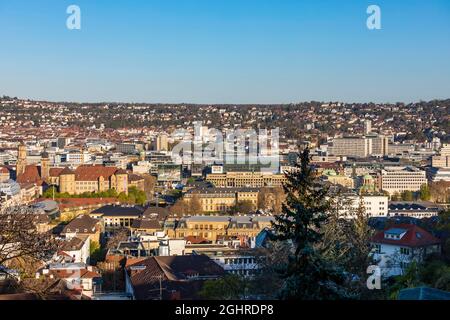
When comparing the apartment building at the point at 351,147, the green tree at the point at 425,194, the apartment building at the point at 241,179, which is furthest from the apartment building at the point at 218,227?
the apartment building at the point at 351,147

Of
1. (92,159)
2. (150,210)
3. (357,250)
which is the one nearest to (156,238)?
(150,210)

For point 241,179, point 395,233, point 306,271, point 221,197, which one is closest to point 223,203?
point 221,197

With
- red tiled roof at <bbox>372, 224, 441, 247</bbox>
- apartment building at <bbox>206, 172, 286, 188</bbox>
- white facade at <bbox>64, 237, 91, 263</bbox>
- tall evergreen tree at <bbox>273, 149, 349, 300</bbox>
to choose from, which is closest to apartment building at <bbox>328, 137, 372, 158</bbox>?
apartment building at <bbox>206, 172, 286, 188</bbox>

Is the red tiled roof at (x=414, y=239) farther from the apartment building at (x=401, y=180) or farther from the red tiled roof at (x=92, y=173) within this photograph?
the apartment building at (x=401, y=180)

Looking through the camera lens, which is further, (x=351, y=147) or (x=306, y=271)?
(x=351, y=147)

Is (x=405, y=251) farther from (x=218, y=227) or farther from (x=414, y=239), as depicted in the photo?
(x=218, y=227)

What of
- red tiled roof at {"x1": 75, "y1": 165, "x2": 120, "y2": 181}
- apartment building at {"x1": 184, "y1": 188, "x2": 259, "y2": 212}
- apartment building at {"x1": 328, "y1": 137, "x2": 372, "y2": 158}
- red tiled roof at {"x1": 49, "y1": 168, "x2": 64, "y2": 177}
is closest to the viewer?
apartment building at {"x1": 184, "y1": 188, "x2": 259, "y2": 212}

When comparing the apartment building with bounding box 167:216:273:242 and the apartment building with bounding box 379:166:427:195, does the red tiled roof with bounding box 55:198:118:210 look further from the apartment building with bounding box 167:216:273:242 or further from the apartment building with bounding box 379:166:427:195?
the apartment building with bounding box 379:166:427:195
